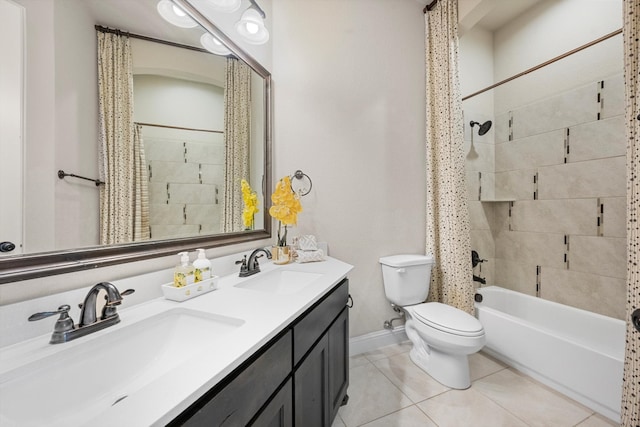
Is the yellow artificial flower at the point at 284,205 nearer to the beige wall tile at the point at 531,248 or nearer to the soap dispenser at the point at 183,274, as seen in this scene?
the soap dispenser at the point at 183,274

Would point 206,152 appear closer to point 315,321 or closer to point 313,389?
point 315,321

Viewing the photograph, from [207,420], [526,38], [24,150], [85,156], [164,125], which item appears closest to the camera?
[207,420]

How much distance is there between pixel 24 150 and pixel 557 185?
10.4 feet

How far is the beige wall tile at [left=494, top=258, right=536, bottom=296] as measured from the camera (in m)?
2.22

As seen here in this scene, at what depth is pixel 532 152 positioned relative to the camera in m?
2.24

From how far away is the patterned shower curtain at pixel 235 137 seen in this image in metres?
1.33

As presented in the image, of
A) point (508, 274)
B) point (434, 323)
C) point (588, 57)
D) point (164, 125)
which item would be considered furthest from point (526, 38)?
point (164, 125)


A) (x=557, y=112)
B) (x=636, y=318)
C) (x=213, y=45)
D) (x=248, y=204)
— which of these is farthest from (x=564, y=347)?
(x=213, y=45)

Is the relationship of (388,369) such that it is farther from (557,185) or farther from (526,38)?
(526,38)

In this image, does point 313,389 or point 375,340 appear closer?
point 313,389

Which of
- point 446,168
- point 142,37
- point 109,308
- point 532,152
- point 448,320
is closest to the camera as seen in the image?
point 109,308

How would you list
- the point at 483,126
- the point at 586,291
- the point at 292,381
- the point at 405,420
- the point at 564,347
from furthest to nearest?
the point at 483,126 < the point at 586,291 < the point at 564,347 < the point at 405,420 < the point at 292,381

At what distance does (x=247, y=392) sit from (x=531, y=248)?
107 inches

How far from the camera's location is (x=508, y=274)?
7.89 ft
